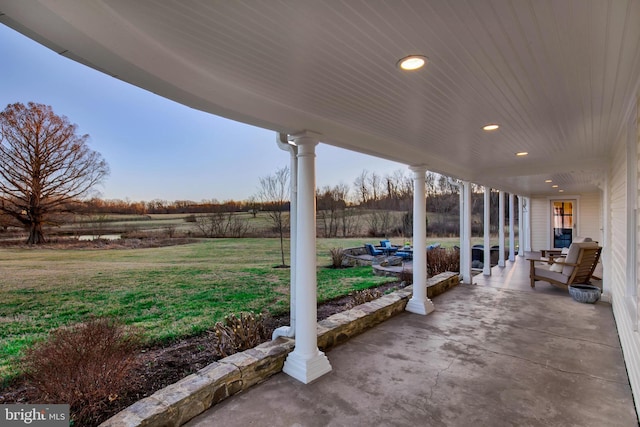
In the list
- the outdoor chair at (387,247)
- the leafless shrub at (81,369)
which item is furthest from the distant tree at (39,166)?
the outdoor chair at (387,247)

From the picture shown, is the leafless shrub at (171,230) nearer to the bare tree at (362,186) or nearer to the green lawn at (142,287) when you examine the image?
the green lawn at (142,287)

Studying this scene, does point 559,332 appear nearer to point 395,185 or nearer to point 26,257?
point 26,257

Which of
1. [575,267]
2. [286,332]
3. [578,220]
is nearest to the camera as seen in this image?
[286,332]

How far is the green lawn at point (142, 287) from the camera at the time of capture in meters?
2.52

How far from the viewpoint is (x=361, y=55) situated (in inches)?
67.7

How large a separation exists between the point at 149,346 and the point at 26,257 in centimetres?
132

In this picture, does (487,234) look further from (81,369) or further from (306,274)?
(81,369)

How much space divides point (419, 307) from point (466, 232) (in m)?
2.72

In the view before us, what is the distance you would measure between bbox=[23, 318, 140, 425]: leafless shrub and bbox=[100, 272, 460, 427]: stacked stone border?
486 millimetres

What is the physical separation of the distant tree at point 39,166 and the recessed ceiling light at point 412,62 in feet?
9.77

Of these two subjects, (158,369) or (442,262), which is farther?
(442,262)

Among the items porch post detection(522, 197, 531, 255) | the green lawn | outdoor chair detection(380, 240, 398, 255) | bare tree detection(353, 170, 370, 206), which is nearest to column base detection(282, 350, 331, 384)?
the green lawn

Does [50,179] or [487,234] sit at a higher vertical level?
[50,179]

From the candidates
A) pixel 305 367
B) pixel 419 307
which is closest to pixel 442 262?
pixel 419 307
